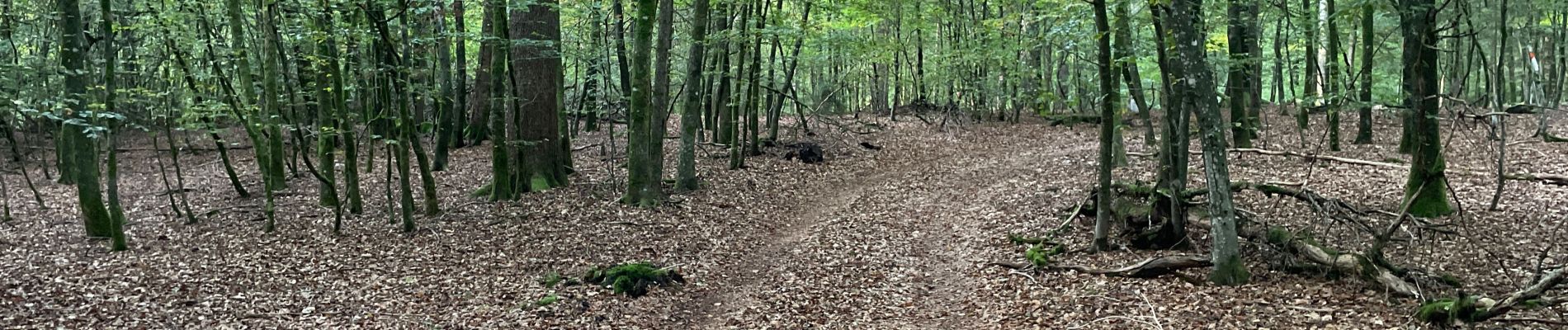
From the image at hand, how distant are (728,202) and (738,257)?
3.34 meters

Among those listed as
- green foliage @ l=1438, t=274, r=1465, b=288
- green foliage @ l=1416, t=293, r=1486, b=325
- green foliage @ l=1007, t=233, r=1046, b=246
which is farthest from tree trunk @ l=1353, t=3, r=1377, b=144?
green foliage @ l=1416, t=293, r=1486, b=325

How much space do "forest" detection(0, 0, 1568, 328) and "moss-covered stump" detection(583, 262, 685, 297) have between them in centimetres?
6

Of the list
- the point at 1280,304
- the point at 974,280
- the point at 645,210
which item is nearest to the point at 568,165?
the point at 645,210

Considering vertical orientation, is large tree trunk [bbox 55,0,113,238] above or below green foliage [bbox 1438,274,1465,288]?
above

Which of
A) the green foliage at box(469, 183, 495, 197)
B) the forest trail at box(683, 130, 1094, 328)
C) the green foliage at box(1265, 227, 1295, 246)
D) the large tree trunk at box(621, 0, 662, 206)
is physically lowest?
the forest trail at box(683, 130, 1094, 328)

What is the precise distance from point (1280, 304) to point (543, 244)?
26.6ft

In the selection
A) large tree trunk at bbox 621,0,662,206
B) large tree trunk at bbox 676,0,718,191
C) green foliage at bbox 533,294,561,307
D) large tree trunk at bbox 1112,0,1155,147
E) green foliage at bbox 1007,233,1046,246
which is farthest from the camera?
large tree trunk at bbox 676,0,718,191

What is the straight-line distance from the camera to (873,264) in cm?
1015

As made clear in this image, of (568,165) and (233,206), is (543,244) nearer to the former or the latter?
(568,165)

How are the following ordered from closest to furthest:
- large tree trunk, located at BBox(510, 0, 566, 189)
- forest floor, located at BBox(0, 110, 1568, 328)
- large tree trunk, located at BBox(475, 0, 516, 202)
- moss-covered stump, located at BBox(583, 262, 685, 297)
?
forest floor, located at BBox(0, 110, 1568, 328) < moss-covered stump, located at BBox(583, 262, 685, 297) < large tree trunk, located at BBox(475, 0, 516, 202) < large tree trunk, located at BBox(510, 0, 566, 189)

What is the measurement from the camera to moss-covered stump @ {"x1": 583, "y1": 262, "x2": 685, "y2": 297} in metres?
8.69

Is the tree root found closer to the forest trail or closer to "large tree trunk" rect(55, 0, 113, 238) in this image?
the forest trail

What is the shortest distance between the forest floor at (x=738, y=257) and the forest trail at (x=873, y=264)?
4 cm

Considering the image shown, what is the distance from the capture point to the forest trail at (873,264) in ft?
26.8
